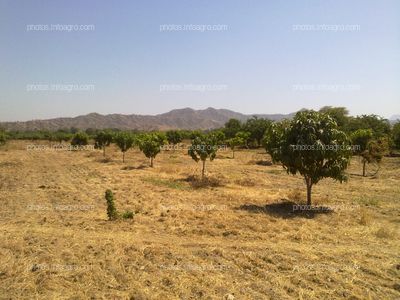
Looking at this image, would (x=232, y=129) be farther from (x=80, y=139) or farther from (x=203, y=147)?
(x=203, y=147)

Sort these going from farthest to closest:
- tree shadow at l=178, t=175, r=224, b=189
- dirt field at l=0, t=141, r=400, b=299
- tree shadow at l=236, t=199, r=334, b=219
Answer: tree shadow at l=178, t=175, r=224, b=189
tree shadow at l=236, t=199, r=334, b=219
dirt field at l=0, t=141, r=400, b=299

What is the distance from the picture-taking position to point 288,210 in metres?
14.9

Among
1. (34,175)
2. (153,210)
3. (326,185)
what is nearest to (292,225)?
(153,210)

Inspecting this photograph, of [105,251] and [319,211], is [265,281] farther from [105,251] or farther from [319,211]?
[319,211]

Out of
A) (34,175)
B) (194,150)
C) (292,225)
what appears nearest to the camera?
(292,225)

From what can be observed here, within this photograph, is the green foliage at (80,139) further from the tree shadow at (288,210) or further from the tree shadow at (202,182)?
the tree shadow at (288,210)

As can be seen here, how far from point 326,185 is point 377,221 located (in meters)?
9.11

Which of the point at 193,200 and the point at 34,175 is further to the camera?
the point at 34,175

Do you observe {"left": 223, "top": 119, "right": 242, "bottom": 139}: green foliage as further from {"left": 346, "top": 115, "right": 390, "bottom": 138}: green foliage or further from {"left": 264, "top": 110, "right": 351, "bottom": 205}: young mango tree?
{"left": 264, "top": 110, "right": 351, "bottom": 205}: young mango tree

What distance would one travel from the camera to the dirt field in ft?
23.9

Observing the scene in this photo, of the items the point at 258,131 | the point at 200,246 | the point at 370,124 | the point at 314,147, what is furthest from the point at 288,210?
the point at 258,131

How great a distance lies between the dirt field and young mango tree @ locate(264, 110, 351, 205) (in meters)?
1.86

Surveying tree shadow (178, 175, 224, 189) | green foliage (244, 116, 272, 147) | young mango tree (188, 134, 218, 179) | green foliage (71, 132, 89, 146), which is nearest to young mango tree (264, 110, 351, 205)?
tree shadow (178, 175, 224, 189)

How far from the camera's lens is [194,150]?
79.7 ft
